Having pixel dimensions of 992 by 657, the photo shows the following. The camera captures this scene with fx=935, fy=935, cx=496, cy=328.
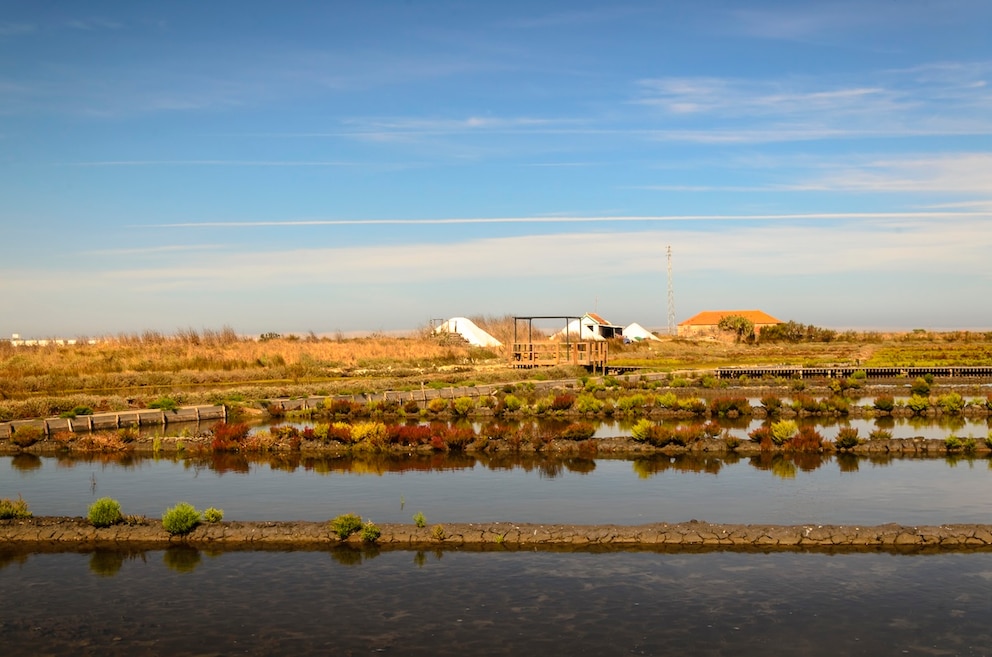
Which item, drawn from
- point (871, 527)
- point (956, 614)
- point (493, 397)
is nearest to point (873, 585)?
point (956, 614)

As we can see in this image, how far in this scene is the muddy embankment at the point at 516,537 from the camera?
1355cm

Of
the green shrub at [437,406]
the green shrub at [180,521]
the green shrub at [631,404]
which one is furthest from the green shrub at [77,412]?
the green shrub at [631,404]

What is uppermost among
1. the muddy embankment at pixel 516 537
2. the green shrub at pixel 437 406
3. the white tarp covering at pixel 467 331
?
the white tarp covering at pixel 467 331

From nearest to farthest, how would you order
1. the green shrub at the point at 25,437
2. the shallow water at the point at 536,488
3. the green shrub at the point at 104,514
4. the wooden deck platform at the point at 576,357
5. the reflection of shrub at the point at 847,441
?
the green shrub at the point at 104,514, the shallow water at the point at 536,488, the reflection of shrub at the point at 847,441, the green shrub at the point at 25,437, the wooden deck platform at the point at 576,357

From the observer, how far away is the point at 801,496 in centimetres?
1738

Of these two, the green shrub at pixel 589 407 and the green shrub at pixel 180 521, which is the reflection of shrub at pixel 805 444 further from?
the green shrub at pixel 180 521

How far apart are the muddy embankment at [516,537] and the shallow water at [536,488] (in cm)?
134

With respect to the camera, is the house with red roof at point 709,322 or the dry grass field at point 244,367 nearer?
the dry grass field at point 244,367

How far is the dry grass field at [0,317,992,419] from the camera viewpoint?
37250 mm

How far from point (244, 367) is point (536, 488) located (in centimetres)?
3520

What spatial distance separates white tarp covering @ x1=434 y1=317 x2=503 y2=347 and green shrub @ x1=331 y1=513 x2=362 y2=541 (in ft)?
232

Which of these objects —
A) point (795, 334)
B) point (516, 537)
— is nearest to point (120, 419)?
point (516, 537)

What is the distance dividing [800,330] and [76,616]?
100m

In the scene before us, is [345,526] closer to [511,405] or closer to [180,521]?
[180,521]
